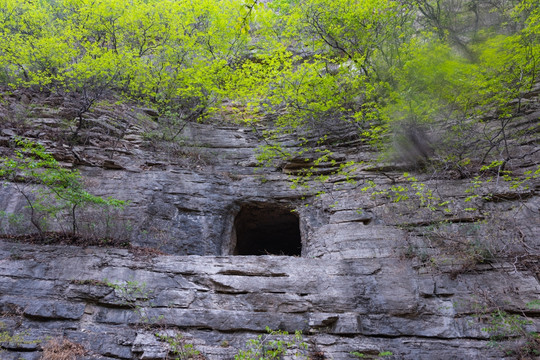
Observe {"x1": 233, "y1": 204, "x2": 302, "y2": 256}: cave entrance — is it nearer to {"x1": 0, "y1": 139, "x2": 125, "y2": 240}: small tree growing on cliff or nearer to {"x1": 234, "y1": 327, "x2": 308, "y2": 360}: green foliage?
{"x1": 234, "y1": 327, "x2": 308, "y2": 360}: green foliage

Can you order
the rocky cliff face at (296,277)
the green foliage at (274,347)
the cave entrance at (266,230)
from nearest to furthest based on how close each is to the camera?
the green foliage at (274,347) < the rocky cliff face at (296,277) < the cave entrance at (266,230)

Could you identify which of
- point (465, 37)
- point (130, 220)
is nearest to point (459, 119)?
point (465, 37)

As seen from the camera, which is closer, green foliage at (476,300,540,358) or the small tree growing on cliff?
green foliage at (476,300,540,358)

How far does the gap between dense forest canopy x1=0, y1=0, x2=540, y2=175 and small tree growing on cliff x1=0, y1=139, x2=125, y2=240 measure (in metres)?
2.64

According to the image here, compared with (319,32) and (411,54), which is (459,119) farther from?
(319,32)

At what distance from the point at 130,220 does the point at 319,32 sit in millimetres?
7790

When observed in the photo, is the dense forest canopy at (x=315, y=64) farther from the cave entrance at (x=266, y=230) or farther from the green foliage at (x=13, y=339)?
the green foliage at (x=13, y=339)

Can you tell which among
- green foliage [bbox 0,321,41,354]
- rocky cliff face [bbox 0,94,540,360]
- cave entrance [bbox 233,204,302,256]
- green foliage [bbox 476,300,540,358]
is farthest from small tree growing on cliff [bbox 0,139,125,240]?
green foliage [bbox 476,300,540,358]

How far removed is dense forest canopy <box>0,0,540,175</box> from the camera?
8.13 m

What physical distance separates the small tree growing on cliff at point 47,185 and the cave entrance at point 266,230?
3625mm

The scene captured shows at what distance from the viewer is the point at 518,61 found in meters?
7.46

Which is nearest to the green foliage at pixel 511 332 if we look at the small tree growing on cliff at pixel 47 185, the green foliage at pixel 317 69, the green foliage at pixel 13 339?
the green foliage at pixel 317 69

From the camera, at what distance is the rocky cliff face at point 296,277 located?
5453 mm

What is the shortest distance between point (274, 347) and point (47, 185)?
510 cm
